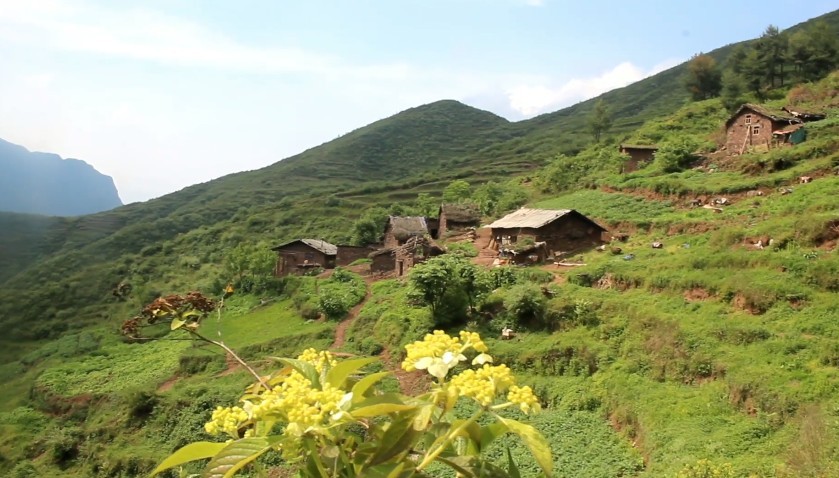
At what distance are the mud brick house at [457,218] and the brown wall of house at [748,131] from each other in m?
19.5

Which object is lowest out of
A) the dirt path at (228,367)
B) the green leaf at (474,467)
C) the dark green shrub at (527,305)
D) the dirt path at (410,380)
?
the dirt path at (228,367)

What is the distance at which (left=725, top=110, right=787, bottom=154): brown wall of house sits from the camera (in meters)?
35.1

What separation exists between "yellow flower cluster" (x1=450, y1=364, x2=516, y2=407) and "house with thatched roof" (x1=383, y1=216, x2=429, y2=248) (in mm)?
42026

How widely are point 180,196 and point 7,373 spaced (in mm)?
94974

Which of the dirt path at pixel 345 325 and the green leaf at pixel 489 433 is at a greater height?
the green leaf at pixel 489 433

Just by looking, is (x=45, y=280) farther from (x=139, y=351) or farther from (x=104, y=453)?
(x=104, y=453)

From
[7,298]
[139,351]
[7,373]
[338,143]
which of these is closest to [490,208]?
[139,351]

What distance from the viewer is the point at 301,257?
46062mm

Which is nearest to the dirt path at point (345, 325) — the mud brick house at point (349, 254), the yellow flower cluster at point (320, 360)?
the mud brick house at point (349, 254)

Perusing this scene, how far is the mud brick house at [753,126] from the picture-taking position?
34688mm

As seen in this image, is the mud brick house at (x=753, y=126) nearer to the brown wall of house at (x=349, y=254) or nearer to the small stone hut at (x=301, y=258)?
the brown wall of house at (x=349, y=254)

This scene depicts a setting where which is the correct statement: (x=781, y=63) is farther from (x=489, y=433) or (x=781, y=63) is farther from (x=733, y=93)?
(x=489, y=433)

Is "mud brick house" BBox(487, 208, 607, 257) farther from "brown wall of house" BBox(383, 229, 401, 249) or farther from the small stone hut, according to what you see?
the small stone hut

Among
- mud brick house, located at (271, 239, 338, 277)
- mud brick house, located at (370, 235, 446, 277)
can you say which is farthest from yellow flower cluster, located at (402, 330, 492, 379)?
mud brick house, located at (271, 239, 338, 277)
